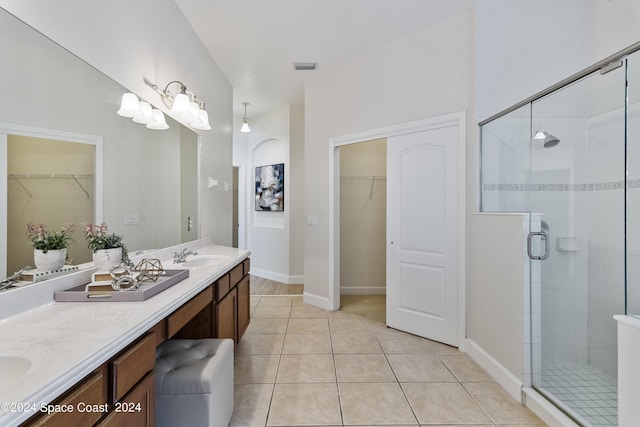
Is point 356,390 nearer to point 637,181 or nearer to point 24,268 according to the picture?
point 24,268

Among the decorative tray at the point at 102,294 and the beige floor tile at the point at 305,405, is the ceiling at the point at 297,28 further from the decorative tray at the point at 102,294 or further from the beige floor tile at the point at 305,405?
the beige floor tile at the point at 305,405

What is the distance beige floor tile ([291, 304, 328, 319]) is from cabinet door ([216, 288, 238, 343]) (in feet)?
3.80

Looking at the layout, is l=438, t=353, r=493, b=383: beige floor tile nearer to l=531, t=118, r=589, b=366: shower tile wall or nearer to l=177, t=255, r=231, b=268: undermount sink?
l=531, t=118, r=589, b=366: shower tile wall

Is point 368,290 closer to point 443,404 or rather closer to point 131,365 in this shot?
point 443,404

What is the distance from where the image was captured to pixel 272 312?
11.7ft

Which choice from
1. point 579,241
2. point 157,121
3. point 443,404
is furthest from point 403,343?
point 157,121

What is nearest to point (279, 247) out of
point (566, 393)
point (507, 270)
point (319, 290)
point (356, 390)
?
point (319, 290)

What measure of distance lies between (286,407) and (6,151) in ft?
6.21

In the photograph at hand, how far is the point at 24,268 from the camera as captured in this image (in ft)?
3.98

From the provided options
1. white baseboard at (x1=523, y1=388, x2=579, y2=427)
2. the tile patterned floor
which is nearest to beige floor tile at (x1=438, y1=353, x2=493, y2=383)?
the tile patterned floor

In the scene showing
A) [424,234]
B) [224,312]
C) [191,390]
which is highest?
[424,234]

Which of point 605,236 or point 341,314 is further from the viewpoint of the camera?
point 341,314

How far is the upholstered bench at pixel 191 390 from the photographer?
4.33 ft

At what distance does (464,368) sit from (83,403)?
245 centimetres
